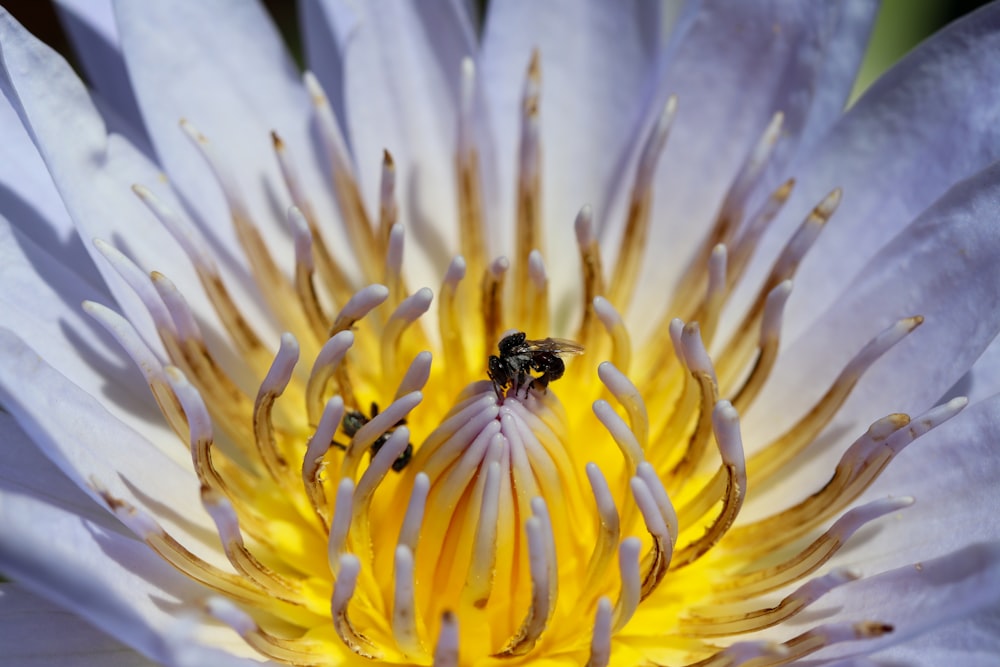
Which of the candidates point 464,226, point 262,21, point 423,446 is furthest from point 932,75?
point 262,21

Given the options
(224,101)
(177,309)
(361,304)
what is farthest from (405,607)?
(224,101)

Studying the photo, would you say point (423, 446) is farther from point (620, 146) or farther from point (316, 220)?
point (620, 146)

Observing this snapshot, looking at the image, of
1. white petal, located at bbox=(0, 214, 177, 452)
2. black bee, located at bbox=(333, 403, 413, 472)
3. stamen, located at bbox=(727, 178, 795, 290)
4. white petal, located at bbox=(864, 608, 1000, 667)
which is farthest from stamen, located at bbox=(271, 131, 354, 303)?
white petal, located at bbox=(864, 608, 1000, 667)

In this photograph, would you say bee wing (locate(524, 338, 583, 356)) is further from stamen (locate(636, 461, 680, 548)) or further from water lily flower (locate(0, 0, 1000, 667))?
stamen (locate(636, 461, 680, 548))

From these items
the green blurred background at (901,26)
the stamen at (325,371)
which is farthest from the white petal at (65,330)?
the green blurred background at (901,26)

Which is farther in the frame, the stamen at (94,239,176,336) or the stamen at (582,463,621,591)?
the stamen at (94,239,176,336)

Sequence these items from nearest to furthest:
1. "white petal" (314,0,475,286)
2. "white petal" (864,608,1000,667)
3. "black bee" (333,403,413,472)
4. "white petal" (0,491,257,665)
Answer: "white petal" (0,491,257,665)
"white petal" (864,608,1000,667)
"black bee" (333,403,413,472)
"white petal" (314,0,475,286)

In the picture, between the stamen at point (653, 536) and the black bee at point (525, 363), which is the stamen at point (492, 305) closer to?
the black bee at point (525, 363)
